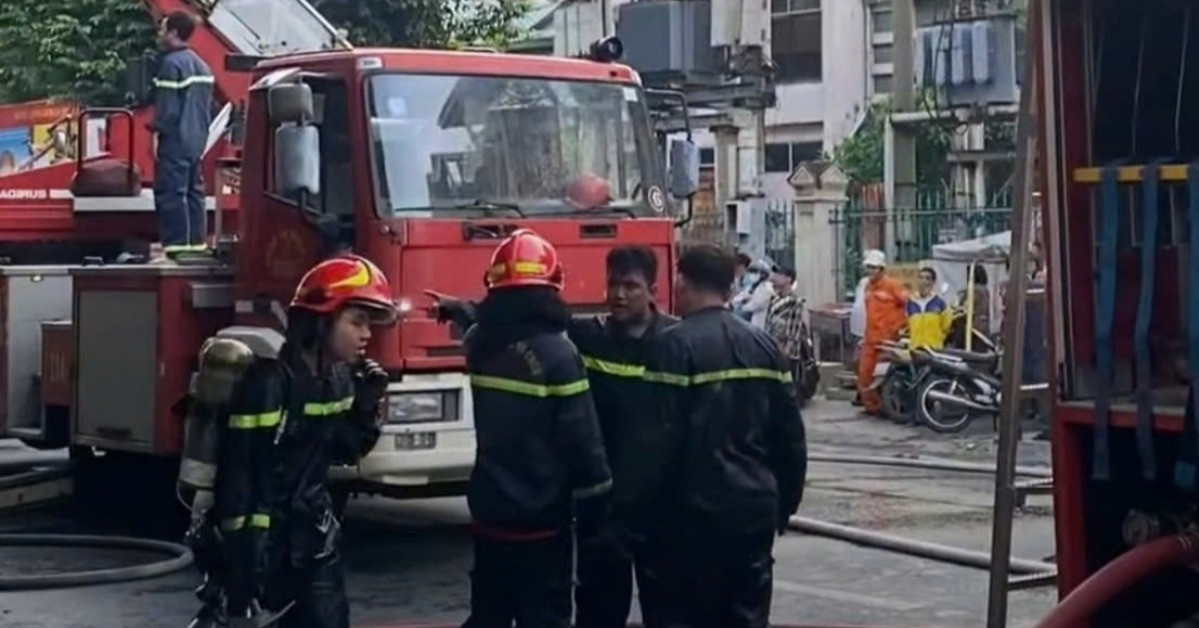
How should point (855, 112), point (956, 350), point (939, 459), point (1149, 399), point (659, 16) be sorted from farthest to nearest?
point (855, 112) < point (659, 16) < point (956, 350) < point (939, 459) < point (1149, 399)

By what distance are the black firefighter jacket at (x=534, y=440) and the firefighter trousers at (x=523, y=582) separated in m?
0.05

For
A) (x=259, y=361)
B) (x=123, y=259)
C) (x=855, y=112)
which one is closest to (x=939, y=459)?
(x=123, y=259)

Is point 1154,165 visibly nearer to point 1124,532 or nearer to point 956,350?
point 1124,532

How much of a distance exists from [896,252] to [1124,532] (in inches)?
744

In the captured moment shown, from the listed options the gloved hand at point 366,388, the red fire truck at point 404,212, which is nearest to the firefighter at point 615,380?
the gloved hand at point 366,388

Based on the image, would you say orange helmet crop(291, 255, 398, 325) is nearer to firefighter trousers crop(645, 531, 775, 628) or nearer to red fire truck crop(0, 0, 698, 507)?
firefighter trousers crop(645, 531, 775, 628)

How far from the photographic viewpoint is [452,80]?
35.8 feet

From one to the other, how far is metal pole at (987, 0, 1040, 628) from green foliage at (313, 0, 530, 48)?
58.7 feet

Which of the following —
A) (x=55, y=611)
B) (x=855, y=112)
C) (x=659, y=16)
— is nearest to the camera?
(x=55, y=611)

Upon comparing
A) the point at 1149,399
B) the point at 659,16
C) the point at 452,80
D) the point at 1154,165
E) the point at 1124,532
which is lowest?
the point at 1124,532

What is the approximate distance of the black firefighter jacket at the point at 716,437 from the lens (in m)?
6.77

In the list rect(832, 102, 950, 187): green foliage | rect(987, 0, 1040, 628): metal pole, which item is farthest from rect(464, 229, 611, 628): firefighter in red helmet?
rect(832, 102, 950, 187): green foliage

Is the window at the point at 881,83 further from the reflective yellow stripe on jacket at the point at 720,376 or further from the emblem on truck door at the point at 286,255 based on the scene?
the reflective yellow stripe on jacket at the point at 720,376

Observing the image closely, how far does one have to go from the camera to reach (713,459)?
676 centimetres
